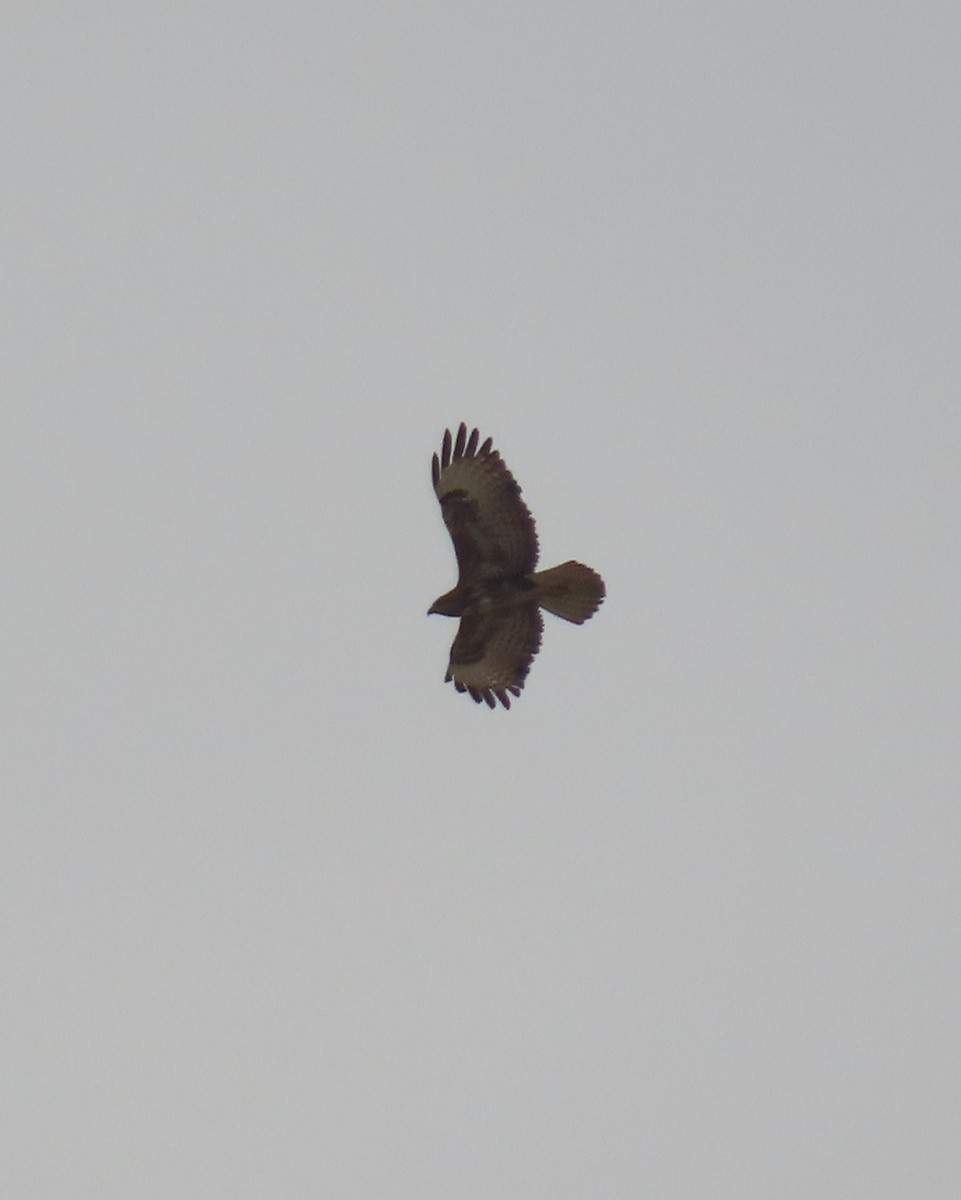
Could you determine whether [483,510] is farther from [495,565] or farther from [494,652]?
[494,652]

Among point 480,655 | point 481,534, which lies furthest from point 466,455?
point 480,655

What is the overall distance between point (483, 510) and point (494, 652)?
4.93 feet

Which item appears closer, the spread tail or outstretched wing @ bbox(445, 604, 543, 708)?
the spread tail

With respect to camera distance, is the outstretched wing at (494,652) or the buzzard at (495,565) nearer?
the buzzard at (495,565)

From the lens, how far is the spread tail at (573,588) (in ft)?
60.4

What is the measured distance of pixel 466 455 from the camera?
18.7 metres

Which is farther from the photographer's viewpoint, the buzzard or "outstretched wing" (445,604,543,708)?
"outstretched wing" (445,604,543,708)

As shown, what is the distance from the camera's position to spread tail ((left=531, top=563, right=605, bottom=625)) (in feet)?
60.4

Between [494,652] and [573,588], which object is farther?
[494,652]

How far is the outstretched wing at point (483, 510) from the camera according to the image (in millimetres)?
18578

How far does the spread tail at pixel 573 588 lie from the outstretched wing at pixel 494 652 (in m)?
0.52

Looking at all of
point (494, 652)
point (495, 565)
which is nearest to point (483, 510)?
point (495, 565)

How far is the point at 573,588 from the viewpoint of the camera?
60.6 ft

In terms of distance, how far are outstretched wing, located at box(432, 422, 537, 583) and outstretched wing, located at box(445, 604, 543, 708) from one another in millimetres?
540
